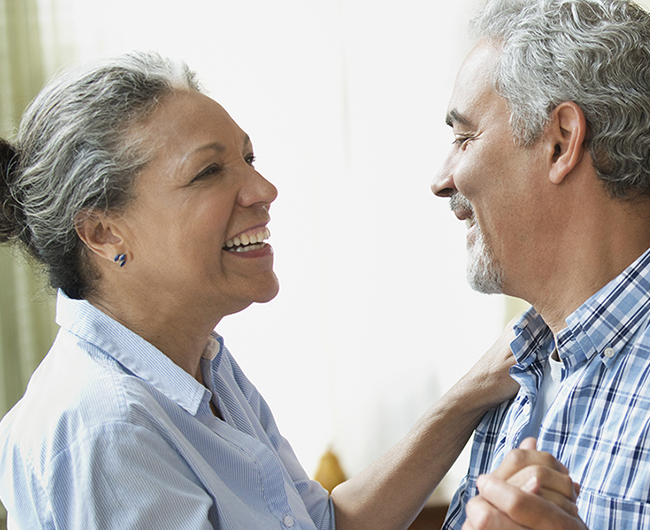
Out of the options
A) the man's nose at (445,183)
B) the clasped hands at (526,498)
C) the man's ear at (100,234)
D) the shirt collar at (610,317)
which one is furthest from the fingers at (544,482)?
the man's ear at (100,234)

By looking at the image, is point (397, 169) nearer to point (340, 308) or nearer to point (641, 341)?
point (340, 308)

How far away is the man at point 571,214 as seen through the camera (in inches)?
42.6

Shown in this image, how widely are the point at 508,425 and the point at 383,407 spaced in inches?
73.8

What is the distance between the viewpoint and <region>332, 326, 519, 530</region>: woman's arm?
145 cm

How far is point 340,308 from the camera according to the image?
3.19m

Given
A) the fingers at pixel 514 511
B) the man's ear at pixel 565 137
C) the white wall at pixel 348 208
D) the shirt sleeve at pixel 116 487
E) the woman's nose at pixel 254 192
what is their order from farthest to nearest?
1. the white wall at pixel 348 208
2. the woman's nose at pixel 254 192
3. the man's ear at pixel 565 137
4. the shirt sleeve at pixel 116 487
5. the fingers at pixel 514 511

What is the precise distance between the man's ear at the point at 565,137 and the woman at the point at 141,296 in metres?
0.44

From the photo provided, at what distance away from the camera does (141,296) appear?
1238 mm

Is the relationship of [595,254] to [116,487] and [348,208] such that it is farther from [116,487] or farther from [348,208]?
[348,208]

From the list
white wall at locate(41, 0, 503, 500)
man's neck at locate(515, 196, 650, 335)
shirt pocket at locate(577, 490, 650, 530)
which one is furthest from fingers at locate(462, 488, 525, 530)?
white wall at locate(41, 0, 503, 500)

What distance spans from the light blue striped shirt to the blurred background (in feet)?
6.18

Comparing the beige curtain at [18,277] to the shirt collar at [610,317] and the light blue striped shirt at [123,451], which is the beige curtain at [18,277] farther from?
the shirt collar at [610,317]

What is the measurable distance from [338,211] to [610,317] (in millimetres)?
2113

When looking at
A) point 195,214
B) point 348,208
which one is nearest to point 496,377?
point 195,214
